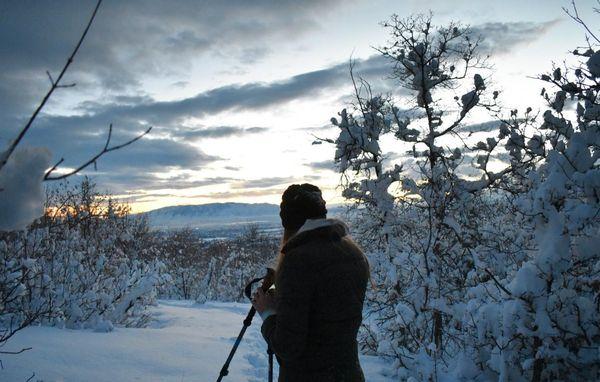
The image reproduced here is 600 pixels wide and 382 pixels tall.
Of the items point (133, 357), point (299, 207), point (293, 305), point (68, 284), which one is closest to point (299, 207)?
point (299, 207)

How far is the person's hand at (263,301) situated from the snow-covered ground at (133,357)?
299 centimetres

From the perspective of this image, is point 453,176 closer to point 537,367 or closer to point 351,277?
point 537,367

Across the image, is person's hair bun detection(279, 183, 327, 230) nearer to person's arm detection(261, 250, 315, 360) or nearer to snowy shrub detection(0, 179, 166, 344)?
person's arm detection(261, 250, 315, 360)

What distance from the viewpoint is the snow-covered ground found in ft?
14.5

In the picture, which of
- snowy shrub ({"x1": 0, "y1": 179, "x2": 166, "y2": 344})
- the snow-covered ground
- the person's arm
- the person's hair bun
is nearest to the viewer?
the person's arm

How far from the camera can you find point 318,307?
6.84ft

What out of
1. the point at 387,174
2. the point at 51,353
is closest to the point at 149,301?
the point at 51,353

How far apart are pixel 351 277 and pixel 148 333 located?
608cm

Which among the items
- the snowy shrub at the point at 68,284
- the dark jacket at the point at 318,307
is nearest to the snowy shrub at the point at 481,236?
the dark jacket at the point at 318,307

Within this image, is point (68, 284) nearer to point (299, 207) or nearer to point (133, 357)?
point (133, 357)

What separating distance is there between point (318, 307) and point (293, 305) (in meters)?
0.14

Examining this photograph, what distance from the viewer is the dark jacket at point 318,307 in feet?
6.66

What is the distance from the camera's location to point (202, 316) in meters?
10.9

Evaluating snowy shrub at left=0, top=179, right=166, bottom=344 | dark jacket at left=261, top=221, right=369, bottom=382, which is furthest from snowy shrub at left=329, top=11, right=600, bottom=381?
snowy shrub at left=0, top=179, right=166, bottom=344
